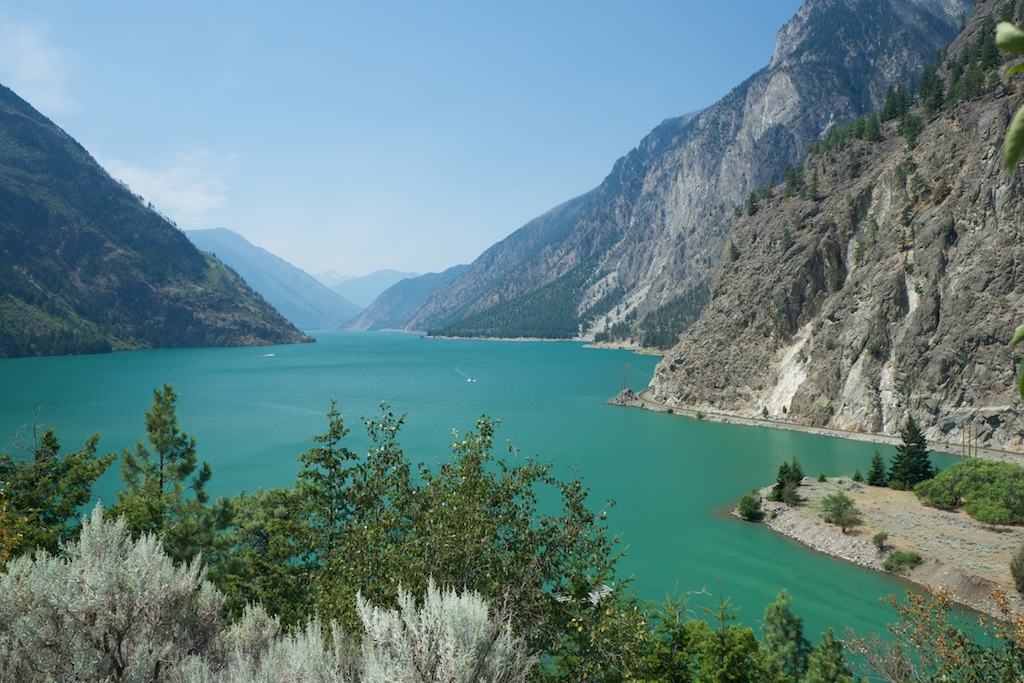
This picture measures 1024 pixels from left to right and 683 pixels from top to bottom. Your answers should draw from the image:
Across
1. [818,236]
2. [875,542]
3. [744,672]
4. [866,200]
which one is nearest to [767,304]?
[818,236]

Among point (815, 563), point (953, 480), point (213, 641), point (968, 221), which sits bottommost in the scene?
point (815, 563)

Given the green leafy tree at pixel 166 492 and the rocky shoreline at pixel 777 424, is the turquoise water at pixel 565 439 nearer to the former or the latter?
the rocky shoreline at pixel 777 424

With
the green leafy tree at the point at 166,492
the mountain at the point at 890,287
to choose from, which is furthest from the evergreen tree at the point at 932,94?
the green leafy tree at the point at 166,492

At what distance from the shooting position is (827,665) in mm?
18000

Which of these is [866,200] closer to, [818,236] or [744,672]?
[818,236]

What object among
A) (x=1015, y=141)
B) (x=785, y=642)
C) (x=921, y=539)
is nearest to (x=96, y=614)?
(x=1015, y=141)

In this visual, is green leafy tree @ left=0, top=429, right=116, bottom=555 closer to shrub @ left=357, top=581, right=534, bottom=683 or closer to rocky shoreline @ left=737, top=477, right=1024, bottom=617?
shrub @ left=357, top=581, right=534, bottom=683

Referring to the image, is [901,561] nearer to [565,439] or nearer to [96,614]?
[96,614]

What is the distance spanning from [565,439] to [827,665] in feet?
163

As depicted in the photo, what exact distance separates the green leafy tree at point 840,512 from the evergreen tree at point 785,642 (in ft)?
65.6

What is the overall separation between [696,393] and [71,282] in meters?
207

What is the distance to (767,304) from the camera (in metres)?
86.6

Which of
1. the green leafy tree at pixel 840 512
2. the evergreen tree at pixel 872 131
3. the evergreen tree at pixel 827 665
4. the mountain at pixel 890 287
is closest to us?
the evergreen tree at pixel 827 665

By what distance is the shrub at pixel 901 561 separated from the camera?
31.9 meters
